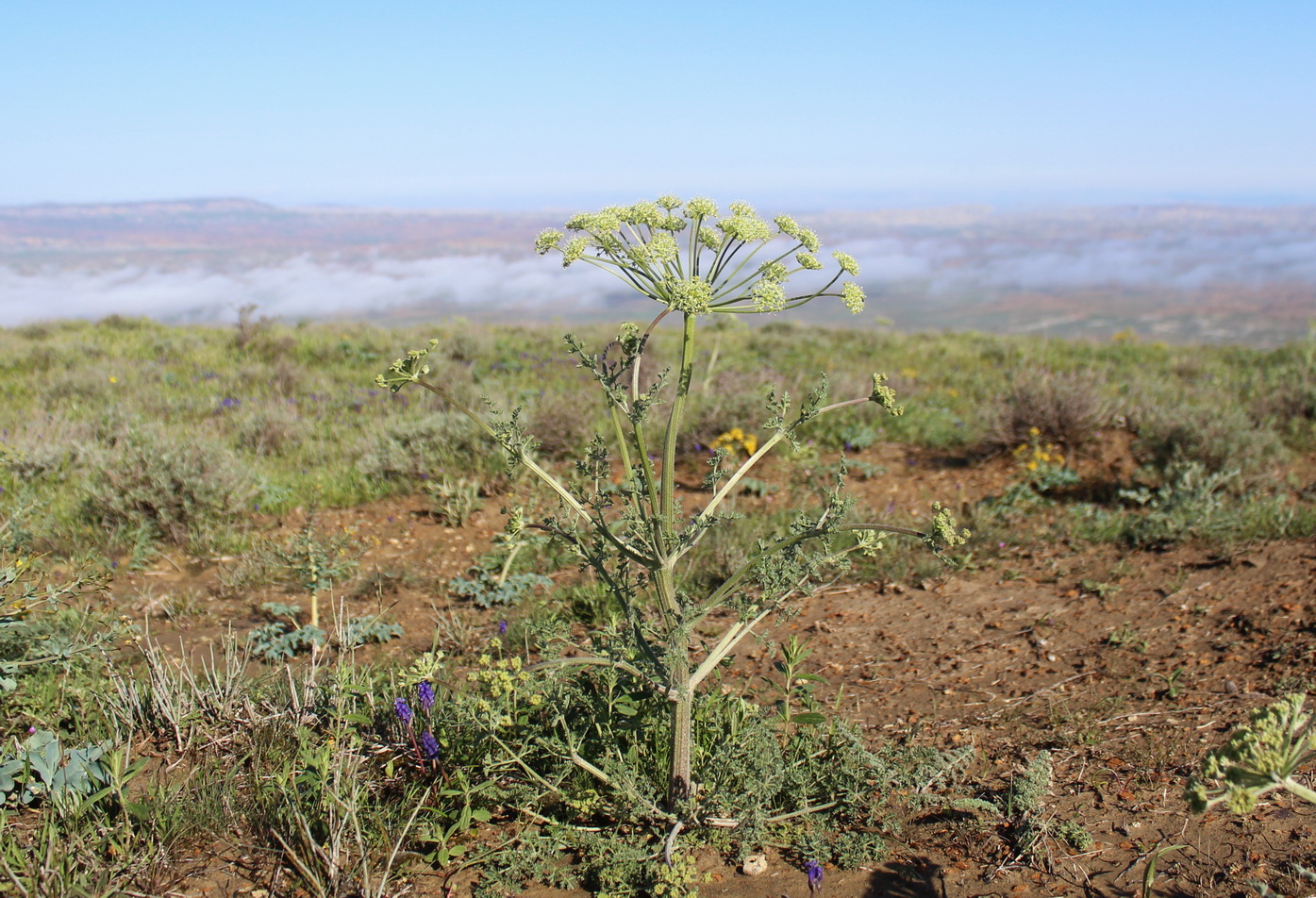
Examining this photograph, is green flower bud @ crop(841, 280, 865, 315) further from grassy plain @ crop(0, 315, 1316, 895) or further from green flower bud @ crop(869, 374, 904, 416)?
grassy plain @ crop(0, 315, 1316, 895)

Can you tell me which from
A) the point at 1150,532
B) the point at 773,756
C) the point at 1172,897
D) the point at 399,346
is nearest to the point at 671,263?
the point at 773,756

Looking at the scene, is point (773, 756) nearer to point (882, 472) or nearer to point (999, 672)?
point (999, 672)

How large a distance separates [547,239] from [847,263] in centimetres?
71

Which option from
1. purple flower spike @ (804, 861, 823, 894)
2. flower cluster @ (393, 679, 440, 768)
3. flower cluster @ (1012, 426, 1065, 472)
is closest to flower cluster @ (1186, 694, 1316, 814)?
purple flower spike @ (804, 861, 823, 894)

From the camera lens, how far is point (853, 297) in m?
1.80

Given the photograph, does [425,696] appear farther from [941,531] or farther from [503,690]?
[941,531]

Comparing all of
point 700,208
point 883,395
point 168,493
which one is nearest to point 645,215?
point 700,208

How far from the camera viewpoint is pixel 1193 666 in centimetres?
311

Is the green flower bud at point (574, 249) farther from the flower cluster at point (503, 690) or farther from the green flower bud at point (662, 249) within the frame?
the flower cluster at point (503, 690)

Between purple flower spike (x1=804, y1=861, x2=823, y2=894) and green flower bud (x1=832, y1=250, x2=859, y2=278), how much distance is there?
57.5 inches

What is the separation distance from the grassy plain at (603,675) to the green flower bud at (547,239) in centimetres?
80

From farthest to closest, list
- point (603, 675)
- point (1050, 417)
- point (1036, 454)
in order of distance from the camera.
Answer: point (1050, 417), point (1036, 454), point (603, 675)

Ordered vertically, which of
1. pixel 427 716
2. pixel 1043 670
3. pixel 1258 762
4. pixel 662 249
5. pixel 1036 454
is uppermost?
pixel 662 249

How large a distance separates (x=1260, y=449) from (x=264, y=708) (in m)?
6.16
